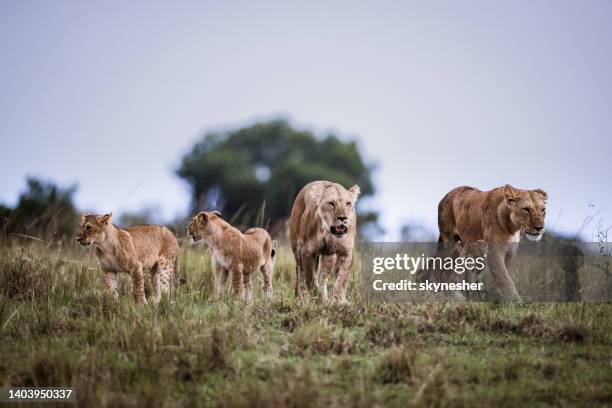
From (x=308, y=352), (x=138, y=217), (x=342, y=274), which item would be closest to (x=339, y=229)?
(x=342, y=274)

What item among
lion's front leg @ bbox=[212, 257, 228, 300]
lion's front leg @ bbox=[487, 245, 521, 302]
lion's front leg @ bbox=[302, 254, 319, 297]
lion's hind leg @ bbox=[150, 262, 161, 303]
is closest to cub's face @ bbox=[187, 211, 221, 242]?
lion's front leg @ bbox=[212, 257, 228, 300]

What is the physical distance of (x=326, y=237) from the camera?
29.9 feet

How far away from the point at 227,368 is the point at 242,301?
2.44m

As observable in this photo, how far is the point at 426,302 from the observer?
28.3 feet

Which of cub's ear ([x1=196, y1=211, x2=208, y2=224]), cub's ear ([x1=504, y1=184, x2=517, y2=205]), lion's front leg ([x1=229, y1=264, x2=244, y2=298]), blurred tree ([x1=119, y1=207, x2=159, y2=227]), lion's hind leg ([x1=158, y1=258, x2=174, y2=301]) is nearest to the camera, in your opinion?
cub's ear ([x1=504, y1=184, x2=517, y2=205])

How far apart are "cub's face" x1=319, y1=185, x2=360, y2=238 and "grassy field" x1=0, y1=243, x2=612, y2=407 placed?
0.85 meters

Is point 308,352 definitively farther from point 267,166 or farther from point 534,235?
point 267,166

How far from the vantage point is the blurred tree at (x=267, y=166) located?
4584 centimetres

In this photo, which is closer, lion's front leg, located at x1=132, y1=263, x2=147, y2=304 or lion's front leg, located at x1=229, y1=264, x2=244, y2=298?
lion's front leg, located at x1=132, y1=263, x2=147, y2=304

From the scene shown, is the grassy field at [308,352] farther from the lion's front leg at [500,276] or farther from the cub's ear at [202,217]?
the cub's ear at [202,217]

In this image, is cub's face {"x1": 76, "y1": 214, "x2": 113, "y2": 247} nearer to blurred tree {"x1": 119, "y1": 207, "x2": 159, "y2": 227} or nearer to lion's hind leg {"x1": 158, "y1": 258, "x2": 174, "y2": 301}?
lion's hind leg {"x1": 158, "y1": 258, "x2": 174, "y2": 301}

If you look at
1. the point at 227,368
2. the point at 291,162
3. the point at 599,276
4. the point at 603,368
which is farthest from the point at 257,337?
the point at 291,162

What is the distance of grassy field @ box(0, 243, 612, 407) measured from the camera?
6.03 meters

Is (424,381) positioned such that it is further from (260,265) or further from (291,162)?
(291,162)
